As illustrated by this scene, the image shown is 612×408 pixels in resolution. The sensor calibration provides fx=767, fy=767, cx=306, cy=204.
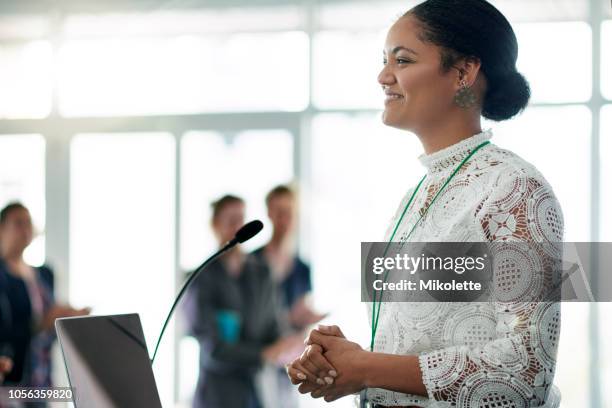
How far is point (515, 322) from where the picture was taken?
0.99 m

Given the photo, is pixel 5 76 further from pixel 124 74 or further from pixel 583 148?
pixel 583 148

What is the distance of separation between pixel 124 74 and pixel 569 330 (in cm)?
270

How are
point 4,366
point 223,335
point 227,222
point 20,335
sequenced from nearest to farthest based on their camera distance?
point 4,366 → point 20,335 → point 223,335 → point 227,222

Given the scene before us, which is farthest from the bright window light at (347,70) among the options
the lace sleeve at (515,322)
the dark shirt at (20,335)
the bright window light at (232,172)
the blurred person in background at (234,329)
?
the lace sleeve at (515,322)

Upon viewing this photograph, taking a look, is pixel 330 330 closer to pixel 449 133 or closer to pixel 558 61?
pixel 449 133

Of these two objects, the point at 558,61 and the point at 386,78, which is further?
the point at 558,61

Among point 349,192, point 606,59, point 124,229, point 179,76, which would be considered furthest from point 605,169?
point 124,229

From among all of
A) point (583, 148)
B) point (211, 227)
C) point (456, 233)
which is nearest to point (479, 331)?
point (456, 233)

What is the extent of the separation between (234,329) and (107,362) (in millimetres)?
2021

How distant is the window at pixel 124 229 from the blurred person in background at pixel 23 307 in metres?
0.93

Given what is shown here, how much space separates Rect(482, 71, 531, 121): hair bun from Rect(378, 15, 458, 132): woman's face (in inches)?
2.7

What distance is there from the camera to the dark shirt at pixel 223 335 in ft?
9.75

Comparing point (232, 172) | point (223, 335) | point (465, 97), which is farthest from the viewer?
point (232, 172)

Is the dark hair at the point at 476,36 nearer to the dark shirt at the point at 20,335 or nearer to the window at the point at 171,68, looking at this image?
the dark shirt at the point at 20,335
